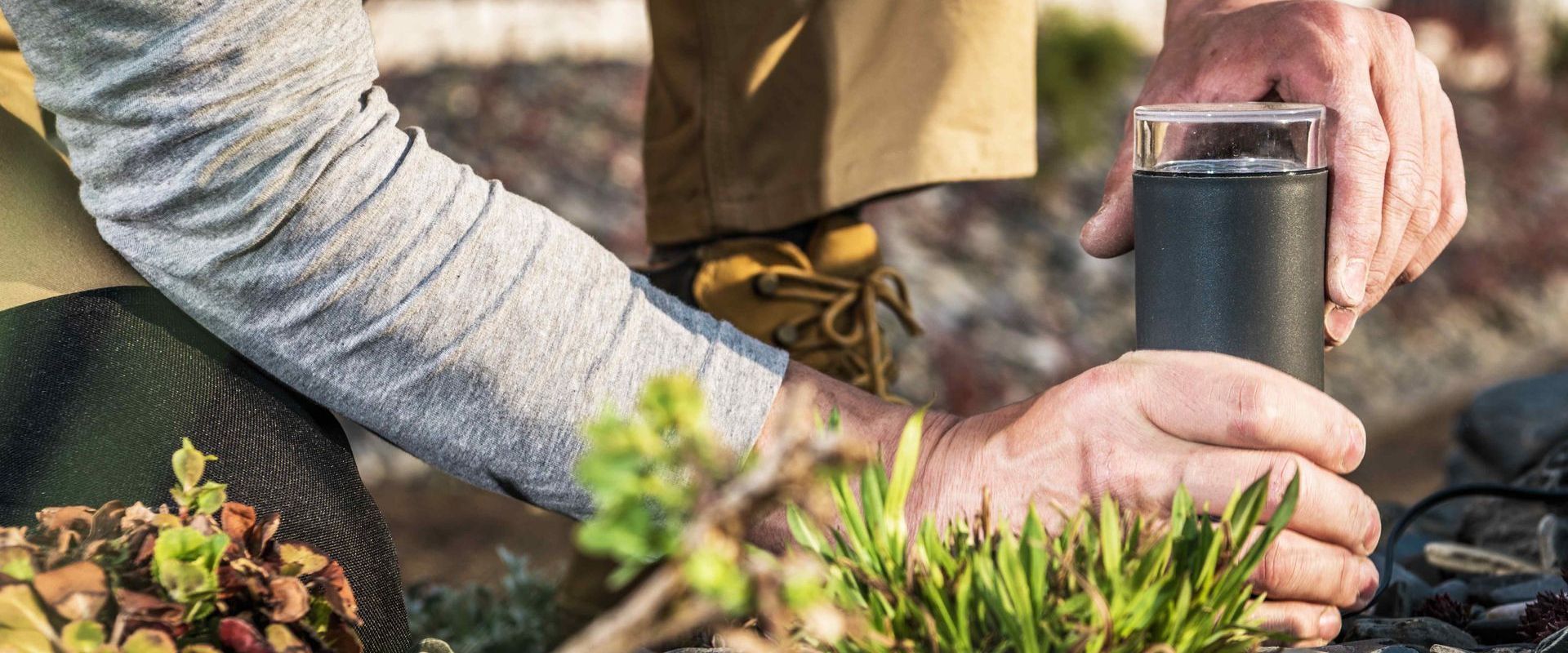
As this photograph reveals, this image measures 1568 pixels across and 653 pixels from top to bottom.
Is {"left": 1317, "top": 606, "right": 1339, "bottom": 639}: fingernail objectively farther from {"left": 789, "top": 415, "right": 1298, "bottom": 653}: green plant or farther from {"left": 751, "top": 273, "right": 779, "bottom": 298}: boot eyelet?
{"left": 751, "top": 273, "right": 779, "bottom": 298}: boot eyelet

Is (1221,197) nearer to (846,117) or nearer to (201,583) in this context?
(201,583)

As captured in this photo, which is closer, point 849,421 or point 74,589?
point 74,589

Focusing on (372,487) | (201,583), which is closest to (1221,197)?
(201,583)

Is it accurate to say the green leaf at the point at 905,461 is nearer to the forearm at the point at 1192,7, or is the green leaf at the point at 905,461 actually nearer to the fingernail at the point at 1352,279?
the fingernail at the point at 1352,279

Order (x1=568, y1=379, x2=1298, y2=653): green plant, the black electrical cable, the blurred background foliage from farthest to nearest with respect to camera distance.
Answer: the blurred background foliage
the black electrical cable
(x1=568, y1=379, x2=1298, y2=653): green plant

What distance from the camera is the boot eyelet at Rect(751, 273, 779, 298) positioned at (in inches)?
77.9

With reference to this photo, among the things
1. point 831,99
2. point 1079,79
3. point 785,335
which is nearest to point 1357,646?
point 785,335

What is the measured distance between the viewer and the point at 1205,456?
3.36 ft

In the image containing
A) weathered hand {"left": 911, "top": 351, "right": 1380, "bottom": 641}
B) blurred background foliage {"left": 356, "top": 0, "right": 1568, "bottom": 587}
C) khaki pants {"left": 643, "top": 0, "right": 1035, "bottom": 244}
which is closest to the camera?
weathered hand {"left": 911, "top": 351, "right": 1380, "bottom": 641}

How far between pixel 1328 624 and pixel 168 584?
89 centimetres

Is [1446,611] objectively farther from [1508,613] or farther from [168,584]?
[168,584]

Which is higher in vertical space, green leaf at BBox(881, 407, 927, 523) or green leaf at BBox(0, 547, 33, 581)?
green leaf at BBox(881, 407, 927, 523)

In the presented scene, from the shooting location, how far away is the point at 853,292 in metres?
2.03

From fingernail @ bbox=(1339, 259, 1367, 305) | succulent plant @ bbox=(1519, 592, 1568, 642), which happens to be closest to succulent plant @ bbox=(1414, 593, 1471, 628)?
succulent plant @ bbox=(1519, 592, 1568, 642)
